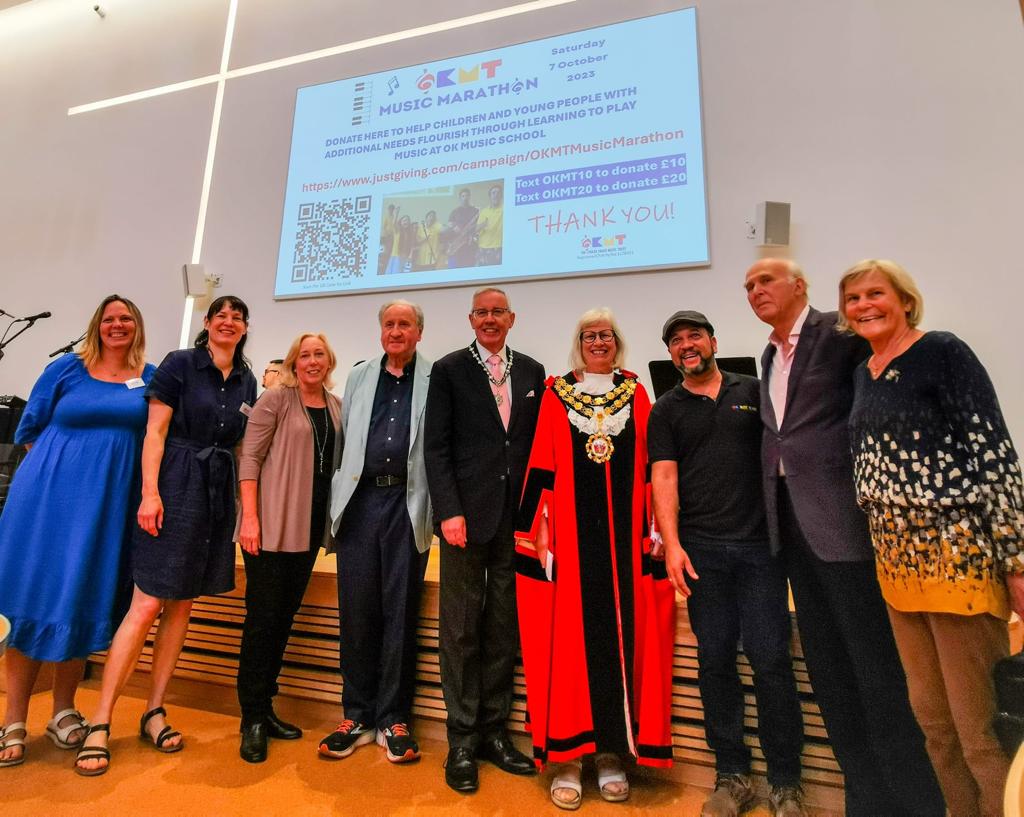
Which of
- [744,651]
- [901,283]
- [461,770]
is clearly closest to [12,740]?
[461,770]

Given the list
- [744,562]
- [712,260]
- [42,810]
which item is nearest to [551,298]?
[712,260]

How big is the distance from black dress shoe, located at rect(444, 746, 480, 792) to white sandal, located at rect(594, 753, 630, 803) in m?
0.35

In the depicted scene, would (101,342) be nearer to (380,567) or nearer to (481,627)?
Answer: (380,567)

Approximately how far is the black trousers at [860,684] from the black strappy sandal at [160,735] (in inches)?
76.3

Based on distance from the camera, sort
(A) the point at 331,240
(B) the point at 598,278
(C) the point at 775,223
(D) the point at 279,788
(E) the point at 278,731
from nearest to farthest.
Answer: (D) the point at 279,788 → (E) the point at 278,731 → (C) the point at 775,223 → (B) the point at 598,278 → (A) the point at 331,240

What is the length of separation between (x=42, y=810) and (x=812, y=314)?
2416 millimetres

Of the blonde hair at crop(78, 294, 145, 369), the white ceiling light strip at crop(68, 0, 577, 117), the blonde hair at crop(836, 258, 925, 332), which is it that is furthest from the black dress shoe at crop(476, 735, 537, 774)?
the white ceiling light strip at crop(68, 0, 577, 117)

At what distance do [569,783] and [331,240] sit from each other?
385 cm

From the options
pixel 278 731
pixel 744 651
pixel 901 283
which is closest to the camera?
pixel 901 283

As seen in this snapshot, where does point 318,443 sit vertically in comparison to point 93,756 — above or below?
above

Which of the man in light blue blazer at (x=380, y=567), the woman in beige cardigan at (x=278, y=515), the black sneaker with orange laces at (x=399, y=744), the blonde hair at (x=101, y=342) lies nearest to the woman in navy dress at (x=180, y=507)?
the woman in beige cardigan at (x=278, y=515)

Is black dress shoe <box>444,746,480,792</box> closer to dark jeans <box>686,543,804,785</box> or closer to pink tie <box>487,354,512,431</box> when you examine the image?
dark jeans <box>686,543,804,785</box>

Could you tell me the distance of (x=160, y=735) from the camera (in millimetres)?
1792

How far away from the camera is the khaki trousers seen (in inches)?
41.6
